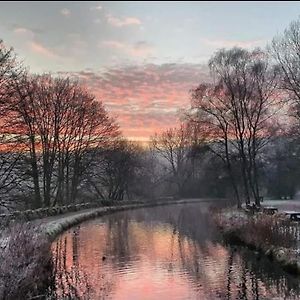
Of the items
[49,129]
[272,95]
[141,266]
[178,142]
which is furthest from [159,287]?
[178,142]

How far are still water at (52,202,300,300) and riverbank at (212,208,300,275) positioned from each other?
1.56ft

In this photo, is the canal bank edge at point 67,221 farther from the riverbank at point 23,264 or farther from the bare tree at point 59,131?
the riverbank at point 23,264

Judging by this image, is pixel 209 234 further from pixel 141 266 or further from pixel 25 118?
pixel 25 118

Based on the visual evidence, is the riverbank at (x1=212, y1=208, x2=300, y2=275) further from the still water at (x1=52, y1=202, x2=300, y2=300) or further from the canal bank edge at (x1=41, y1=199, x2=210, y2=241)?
the canal bank edge at (x1=41, y1=199, x2=210, y2=241)

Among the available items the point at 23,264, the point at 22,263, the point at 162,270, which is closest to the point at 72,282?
the point at 23,264

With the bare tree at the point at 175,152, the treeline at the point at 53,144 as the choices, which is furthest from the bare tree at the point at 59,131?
the bare tree at the point at 175,152

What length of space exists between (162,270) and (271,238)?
5830 mm

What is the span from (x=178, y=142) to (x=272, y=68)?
227ft

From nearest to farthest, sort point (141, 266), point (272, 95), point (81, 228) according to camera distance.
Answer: point (141, 266), point (81, 228), point (272, 95)

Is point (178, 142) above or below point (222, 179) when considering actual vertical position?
above

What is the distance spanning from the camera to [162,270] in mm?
18234

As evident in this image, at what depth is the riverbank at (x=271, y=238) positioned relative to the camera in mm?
18016

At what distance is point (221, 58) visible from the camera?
3894 centimetres

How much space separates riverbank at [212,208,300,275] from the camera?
1802 cm
